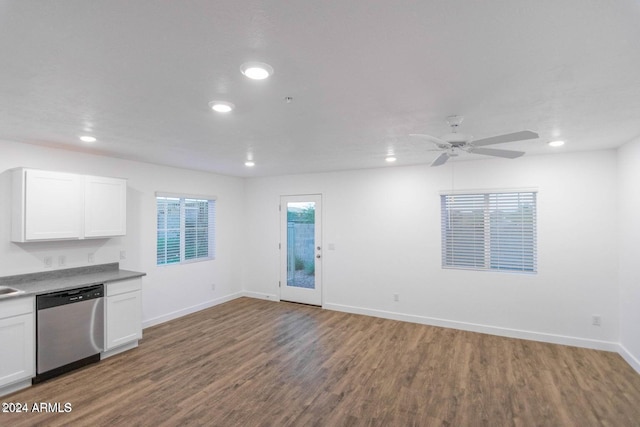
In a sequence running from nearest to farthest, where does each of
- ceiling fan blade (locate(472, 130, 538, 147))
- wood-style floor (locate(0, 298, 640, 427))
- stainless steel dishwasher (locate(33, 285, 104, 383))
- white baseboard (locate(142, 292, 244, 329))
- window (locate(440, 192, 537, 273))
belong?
1. ceiling fan blade (locate(472, 130, 538, 147))
2. wood-style floor (locate(0, 298, 640, 427))
3. stainless steel dishwasher (locate(33, 285, 104, 383))
4. window (locate(440, 192, 537, 273))
5. white baseboard (locate(142, 292, 244, 329))

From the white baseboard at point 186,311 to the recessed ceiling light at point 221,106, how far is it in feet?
12.7

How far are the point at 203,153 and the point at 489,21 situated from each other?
3550 millimetres

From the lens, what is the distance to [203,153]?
161 inches

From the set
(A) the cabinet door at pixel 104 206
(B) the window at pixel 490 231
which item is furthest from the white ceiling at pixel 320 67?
(B) the window at pixel 490 231

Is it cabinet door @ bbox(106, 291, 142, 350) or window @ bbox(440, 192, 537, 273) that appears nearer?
cabinet door @ bbox(106, 291, 142, 350)

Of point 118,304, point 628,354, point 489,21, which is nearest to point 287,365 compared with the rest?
point 118,304

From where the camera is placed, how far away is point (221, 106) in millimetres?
2334

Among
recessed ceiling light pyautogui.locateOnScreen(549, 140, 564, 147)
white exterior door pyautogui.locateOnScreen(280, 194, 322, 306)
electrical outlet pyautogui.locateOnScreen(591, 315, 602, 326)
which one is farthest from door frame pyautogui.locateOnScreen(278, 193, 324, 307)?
electrical outlet pyautogui.locateOnScreen(591, 315, 602, 326)

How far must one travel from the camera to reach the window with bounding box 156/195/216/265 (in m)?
5.21

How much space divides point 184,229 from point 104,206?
1.62 m

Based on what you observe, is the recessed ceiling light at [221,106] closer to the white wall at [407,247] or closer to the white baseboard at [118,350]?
the white wall at [407,247]

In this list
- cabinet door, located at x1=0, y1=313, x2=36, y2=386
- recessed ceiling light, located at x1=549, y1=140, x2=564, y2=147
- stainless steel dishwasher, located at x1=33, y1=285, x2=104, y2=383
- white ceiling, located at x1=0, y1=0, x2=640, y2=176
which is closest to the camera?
white ceiling, located at x1=0, y1=0, x2=640, y2=176

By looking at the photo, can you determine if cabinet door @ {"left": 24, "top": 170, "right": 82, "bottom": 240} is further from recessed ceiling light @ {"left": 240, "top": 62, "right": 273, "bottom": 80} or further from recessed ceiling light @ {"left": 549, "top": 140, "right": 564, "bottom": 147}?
recessed ceiling light @ {"left": 549, "top": 140, "right": 564, "bottom": 147}

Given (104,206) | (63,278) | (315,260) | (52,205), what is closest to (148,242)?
(104,206)
